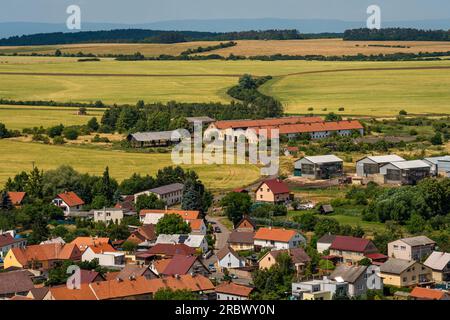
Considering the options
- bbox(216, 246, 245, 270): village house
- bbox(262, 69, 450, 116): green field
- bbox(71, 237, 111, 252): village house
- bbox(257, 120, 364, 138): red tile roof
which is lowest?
bbox(262, 69, 450, 116): green field

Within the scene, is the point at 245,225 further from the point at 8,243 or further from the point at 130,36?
the point at 130,36

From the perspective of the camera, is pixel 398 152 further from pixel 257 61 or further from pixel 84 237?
pixel 257 61

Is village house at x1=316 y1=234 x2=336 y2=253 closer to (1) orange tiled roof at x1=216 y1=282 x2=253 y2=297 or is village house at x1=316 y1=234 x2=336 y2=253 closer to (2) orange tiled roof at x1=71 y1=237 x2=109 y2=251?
(1) orange tiled roof at x1=216 y1=282 x2=253 y2=297

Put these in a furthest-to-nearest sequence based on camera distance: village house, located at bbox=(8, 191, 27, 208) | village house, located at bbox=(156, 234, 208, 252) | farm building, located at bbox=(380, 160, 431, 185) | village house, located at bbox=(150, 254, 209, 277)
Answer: farm building, located at bbox=(380, 160, 431, 185)
village house, located at bbox=(8, 191, 27, 208)
village house, located at bbox=(156, 234, 208, 252)
village house, located at bbox=(150, 254, 209, 277)

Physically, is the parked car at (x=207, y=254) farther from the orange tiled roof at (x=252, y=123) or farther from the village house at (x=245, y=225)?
the orange tiled roof at (x=252, y=123)

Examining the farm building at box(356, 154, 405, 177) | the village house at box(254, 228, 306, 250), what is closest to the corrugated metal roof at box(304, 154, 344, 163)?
the farm building at box(356, 154, 405, 177)

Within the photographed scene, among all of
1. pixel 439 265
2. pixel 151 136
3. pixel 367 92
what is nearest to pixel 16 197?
pixel 439 265

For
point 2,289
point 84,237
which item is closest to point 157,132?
point 84,237
